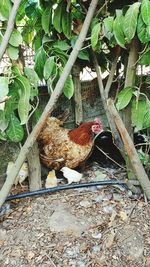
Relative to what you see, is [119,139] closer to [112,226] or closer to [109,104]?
[109,104]

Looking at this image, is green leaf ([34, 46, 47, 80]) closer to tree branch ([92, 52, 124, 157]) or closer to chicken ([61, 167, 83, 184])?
tree branch ([92, 52, 124, 157])

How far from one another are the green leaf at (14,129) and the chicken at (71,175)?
40cm

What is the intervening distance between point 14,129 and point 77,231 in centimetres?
54

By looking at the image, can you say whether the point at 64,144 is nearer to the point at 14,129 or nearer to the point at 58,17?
the point at 14,129

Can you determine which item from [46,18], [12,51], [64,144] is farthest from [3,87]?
[64,144]

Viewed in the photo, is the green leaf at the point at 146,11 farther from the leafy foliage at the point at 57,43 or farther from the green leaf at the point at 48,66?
the green leaf at the point at 48,66

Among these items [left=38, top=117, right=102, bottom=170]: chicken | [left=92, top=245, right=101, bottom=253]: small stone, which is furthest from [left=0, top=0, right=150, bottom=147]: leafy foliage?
[left=92, top=245, right=101, bottom=253]: small stone

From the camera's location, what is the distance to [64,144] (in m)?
1.92

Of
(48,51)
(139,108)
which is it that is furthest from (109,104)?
(48,51)

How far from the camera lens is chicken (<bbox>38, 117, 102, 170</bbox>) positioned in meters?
1.92

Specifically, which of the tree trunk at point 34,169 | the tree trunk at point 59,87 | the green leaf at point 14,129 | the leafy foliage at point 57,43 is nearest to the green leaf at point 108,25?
the leafy foliage at point 57,43

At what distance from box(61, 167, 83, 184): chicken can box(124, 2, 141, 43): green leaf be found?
821 millimetres

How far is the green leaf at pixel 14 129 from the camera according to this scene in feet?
5.23

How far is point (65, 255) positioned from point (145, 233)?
38 centimetres
